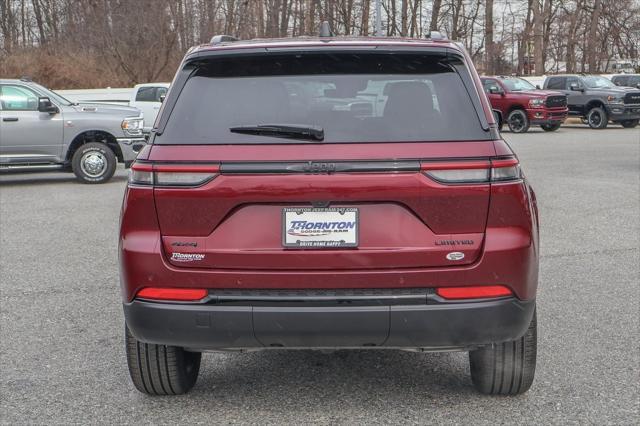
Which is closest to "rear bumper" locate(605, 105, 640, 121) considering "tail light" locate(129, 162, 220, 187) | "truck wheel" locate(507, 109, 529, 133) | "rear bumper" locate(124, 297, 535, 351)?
"truck wheel" locate(507, 109, 529, 133)

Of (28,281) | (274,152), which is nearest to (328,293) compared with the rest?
(274,152)

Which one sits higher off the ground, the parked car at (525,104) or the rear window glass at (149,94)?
the rear window glass at (149,94)

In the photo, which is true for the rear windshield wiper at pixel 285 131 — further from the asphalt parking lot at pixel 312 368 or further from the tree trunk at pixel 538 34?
the tree trunk at pixel 538 34

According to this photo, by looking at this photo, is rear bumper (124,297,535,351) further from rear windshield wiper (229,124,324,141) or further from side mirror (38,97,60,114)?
side mirror (38,97,60,114)

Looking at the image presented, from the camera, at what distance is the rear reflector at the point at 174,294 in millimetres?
3543

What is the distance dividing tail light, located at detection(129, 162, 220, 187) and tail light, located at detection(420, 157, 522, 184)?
35.4 inches

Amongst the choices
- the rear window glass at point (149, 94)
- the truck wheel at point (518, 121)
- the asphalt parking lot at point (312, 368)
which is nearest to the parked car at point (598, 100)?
the truck wheel at point (518, 121)

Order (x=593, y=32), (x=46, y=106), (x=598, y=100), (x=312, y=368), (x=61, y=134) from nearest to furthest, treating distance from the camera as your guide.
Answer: (x=312, y=368), (x=46, y=106), (x=61, y=134), (x=598, y=100), (x=593, y=32)

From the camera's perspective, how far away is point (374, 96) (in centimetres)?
368

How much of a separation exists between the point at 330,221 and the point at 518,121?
87.6 ft

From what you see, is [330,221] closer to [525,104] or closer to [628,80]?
[525,104]

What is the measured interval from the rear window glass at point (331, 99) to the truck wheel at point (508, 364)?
106cm

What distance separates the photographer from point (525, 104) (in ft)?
92.8

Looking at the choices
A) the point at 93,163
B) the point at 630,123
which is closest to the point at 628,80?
the point at 630,123
